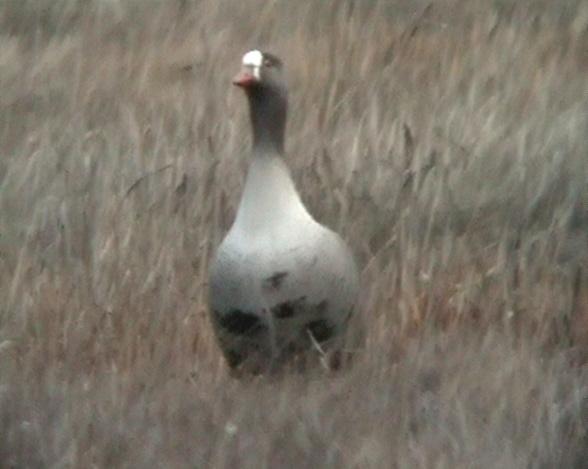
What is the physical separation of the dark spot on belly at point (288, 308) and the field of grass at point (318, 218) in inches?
5.9

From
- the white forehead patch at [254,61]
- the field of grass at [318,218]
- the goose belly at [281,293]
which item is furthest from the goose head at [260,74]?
the field of grass at [318,218]

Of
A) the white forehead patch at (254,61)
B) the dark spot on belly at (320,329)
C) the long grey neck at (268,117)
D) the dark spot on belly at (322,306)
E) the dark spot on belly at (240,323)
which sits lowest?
the dark spot on belly at (320,329)

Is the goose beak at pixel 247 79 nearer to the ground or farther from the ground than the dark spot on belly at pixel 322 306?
farther from the ground

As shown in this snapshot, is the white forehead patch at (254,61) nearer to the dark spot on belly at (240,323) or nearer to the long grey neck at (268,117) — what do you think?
the long grey neck at (268,117)

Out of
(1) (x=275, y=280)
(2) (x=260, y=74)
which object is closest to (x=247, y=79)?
(2) (x=260, y=74)

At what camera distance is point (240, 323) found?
4168 mm

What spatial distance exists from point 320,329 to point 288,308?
0.10 m

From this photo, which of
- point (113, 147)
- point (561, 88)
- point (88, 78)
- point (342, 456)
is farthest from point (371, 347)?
A: point (88, 78)

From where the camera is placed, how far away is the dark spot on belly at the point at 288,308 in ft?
13.6

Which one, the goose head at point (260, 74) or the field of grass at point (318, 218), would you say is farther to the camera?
the goose head at point (260, 74)

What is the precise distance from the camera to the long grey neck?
430 cm

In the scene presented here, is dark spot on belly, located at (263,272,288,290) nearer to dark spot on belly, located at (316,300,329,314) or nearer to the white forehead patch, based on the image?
dark spot on belly, located at (316,300,329,314)

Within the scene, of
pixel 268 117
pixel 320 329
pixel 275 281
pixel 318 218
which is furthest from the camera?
pixel 318 218

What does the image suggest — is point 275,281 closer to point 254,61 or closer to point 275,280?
point 275,280
